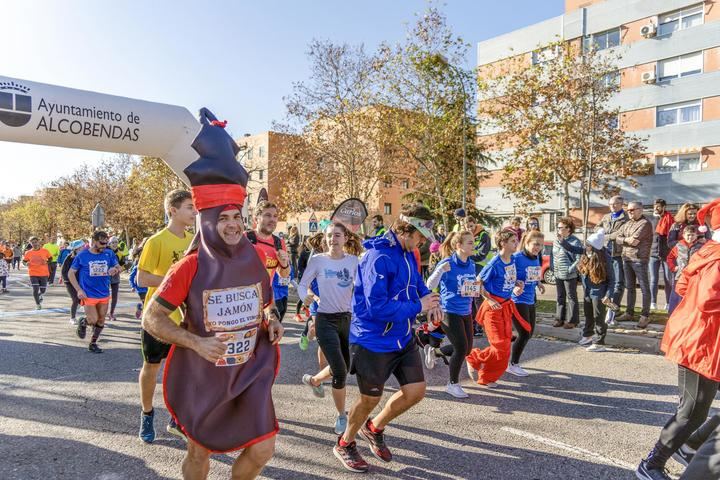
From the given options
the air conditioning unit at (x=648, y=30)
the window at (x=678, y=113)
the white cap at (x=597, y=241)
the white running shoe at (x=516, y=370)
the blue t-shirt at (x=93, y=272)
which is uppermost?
the air conditioning unit at (x=648, y=30)

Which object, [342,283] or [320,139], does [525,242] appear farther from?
[320,139]

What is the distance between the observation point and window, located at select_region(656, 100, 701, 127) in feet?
89.0

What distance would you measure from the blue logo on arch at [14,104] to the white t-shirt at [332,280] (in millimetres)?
5482

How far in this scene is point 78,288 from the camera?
320 inches

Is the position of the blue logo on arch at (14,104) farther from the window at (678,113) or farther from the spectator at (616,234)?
the window at (678,113)

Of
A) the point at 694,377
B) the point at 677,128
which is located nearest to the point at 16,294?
the point at 694,377

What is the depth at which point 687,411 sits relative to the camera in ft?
11.5

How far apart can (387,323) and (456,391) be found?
7.50 ft

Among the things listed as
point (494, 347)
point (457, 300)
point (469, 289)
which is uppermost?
point (469, 289)

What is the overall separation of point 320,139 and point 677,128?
1904 centimetres

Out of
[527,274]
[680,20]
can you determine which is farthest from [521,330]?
[680,20]

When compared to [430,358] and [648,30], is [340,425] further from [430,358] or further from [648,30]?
[648,30]

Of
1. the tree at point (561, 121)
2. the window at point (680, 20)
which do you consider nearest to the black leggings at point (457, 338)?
the tree at point (561, 121)

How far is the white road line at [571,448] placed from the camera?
3.99 meters
